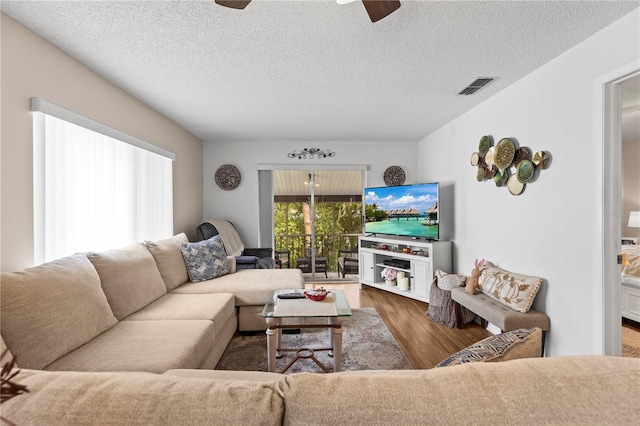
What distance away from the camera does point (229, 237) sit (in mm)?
4562

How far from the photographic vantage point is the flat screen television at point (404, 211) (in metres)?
4.13

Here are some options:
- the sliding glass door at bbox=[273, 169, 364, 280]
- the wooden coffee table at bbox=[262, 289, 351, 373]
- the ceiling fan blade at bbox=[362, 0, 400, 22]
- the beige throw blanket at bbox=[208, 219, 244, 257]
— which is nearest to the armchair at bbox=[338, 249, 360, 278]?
the sliding glass door at bbox=[273, 169, 364, 280]

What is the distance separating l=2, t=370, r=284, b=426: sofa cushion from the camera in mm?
619

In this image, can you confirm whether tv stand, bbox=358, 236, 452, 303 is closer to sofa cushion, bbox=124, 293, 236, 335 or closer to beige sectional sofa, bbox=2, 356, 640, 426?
sofa cushion, bbox=124, 293, 236, 335

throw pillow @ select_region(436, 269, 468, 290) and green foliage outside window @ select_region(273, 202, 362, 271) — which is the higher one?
green foliage outside window @ select_region(273, 202, 362, 271)

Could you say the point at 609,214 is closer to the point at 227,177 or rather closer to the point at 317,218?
the point at 317,218

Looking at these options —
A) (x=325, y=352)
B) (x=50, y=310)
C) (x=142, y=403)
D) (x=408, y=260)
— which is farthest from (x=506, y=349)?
(x=408, y=260)

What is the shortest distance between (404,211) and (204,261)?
2.77 metres

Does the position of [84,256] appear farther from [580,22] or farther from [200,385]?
[580,22]

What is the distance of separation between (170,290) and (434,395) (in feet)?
9.28

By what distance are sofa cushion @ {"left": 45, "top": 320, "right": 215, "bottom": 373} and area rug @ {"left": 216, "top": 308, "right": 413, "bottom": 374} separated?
20.0 inches

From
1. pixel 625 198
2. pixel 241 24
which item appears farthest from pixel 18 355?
pixel 625 198

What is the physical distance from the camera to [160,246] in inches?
119

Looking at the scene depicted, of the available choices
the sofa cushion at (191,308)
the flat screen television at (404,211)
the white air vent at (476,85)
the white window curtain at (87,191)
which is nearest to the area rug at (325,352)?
the sofa cushion at (191,308)
